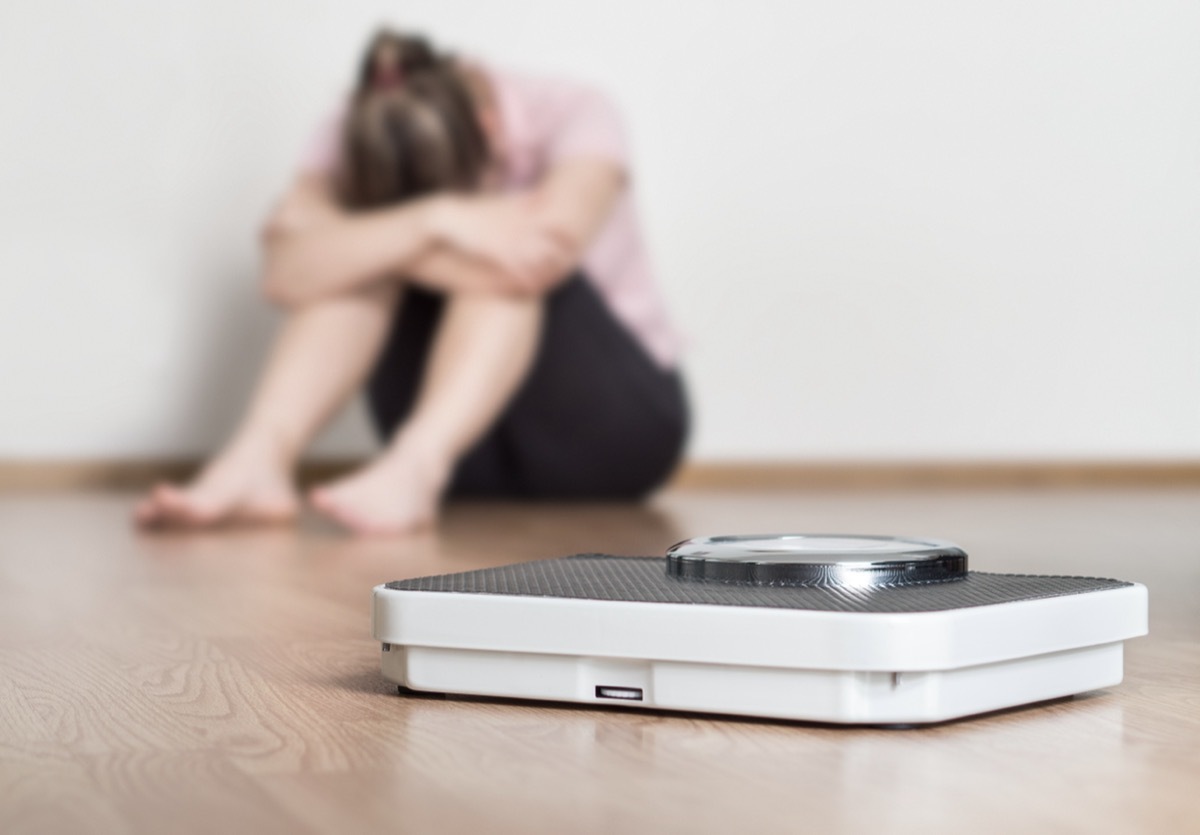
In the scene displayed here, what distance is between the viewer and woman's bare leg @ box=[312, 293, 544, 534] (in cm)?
151

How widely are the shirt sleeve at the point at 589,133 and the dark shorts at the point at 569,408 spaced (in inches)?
7.0

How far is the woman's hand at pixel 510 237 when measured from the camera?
168cm

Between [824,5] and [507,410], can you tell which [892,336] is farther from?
[507,410]

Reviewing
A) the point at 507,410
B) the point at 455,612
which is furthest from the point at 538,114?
the point at 455,612

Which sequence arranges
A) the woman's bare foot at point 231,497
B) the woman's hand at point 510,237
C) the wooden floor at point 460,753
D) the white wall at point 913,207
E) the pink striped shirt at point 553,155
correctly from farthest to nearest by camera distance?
the white wall at point 913,207 → the pink striped shirt at point 553,155 → the woman's hand at point 510,237 → the woman's bare foot at point 231,497 → the wooden floor at point 460,753

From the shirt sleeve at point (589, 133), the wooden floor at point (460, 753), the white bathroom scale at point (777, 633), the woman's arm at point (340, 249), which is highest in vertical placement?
the shirt sleeve at point (589, 133)

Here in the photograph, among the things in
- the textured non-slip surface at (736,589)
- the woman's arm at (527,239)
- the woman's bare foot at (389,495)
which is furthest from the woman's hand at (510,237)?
the textured non-slip surface at (736,589)

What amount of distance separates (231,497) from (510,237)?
0.43 metres

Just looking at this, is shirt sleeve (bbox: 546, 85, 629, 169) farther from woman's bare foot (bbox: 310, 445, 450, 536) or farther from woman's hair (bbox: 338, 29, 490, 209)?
woman's bare foot (bbox: 310, 445, 450, 536)

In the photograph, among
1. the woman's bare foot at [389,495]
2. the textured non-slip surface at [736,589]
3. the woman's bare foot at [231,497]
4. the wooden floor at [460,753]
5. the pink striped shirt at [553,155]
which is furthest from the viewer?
the pink striped shirt at [553,155]

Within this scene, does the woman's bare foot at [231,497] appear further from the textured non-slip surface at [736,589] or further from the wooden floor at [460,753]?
the textured non-slip surface at [736,589]

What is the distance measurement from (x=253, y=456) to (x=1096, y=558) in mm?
938

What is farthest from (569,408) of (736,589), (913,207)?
(736,589)

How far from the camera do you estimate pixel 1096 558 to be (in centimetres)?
119
